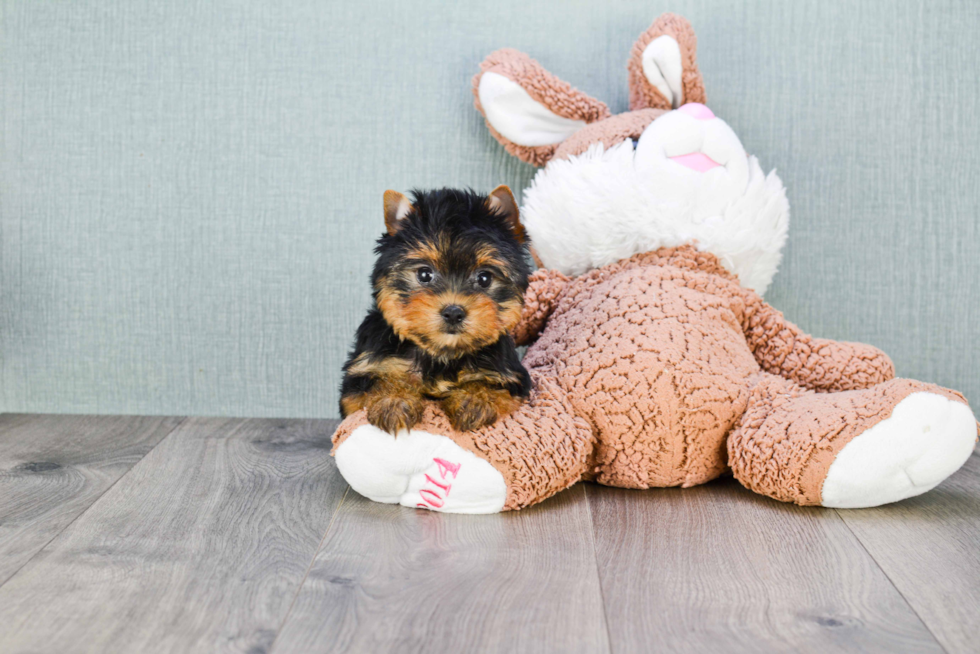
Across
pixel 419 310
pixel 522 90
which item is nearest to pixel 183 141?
pixel 522 90

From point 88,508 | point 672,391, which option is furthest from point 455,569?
point 88,508

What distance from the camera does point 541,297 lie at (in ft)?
6.16

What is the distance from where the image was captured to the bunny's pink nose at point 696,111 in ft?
6.05

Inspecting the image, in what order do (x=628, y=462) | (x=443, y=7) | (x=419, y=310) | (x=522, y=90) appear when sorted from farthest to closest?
(x=443, y=7) < (x=522, y=90) < (x=628, y=462) < (x=419, y=310)

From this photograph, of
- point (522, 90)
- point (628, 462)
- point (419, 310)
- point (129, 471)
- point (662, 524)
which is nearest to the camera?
point (419, 310)

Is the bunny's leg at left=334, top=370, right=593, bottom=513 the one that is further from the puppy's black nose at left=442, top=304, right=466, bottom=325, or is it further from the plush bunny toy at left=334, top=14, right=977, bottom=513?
the puppy's black nose at left=442, top=304, right=466, bottom=325

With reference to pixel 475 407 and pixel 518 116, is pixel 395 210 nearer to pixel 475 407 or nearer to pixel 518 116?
pixel 475 407

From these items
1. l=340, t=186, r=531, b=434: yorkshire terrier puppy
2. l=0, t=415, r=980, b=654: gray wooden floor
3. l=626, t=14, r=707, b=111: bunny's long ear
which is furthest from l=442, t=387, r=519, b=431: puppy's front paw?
l=626, t=14, r=707, b=111: bunny's long ear

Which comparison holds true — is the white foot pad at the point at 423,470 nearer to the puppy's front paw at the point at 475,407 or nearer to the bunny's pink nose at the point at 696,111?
the puppy's front paw at the point at 475,407

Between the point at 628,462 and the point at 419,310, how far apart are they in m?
0.58

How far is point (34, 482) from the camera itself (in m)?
1.69

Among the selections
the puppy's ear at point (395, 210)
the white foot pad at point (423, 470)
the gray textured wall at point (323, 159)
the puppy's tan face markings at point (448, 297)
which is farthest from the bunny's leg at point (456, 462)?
the gray textured wall at point (323, 159)

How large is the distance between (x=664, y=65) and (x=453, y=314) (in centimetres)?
96

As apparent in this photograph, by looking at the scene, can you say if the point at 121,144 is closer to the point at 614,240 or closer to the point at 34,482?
the point at 34,482
